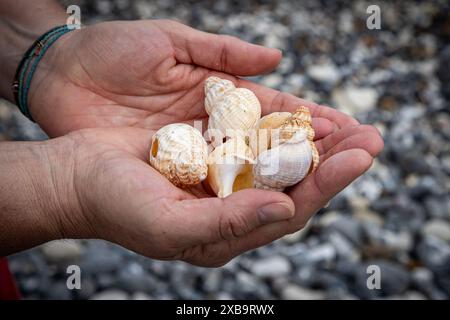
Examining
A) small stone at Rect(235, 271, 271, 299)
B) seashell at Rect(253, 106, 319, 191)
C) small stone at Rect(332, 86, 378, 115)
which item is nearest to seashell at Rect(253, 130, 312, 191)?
seashell at Rect(253, 106, 319, 191)

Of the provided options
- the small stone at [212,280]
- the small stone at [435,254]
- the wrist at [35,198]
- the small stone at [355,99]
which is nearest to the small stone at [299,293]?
the small stone at [212,280]

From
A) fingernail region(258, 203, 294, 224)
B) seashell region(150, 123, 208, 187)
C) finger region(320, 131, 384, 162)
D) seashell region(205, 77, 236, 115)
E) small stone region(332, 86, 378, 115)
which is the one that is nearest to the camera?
fingernail region(258, 203, 294, 224)

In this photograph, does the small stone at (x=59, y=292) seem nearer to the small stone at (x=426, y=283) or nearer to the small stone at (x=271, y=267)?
the small stone at (x=271, y=267)

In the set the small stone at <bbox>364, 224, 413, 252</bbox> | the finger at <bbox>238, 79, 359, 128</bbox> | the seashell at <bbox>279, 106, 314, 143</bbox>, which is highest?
the finger at <bbox>238, 79, 359, 128</bbox>

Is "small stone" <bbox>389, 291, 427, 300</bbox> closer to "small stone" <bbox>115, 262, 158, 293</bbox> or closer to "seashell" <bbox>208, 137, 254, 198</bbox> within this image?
"seashell" <bbox>208, 137, 254, 198</bbox>

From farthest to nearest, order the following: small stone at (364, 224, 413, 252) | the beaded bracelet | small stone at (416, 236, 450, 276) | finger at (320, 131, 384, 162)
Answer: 1. small stone at (364, 224, 413, 252)
2. small stone at (416, 236, 450, 276)
3. the beaded bracelet
4. finger at (320, 131, 384, 162)
